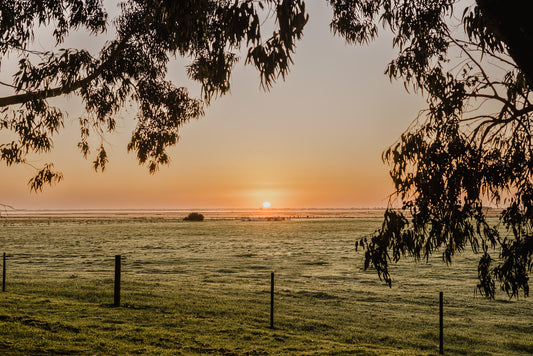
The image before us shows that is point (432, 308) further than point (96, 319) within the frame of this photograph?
Yes

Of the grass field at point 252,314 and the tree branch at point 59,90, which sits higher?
the tree branch at point 59,90

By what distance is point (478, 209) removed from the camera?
7871mm

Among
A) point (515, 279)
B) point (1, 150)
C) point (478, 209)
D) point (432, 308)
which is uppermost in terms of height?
point (1, 150)

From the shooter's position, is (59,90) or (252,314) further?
(252,314)

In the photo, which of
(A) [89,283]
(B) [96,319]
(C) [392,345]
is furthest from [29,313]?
(C) [392,345]

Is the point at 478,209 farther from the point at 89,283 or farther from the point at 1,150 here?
the point at 89,283

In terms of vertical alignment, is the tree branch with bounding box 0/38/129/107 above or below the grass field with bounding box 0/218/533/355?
above

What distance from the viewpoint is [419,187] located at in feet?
27.7

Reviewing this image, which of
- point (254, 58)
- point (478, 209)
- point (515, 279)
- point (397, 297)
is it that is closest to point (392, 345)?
point (515, 279)

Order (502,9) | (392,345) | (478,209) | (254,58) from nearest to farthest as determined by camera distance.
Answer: (502,9)
(254,58)
(478,209)
(392,345)

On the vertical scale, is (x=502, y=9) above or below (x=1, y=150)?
above

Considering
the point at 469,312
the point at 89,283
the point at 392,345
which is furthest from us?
the point at 89,283

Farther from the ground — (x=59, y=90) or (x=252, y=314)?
(x=59, y=90)

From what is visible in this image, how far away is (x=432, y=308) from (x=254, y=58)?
Result: 13582 mm
